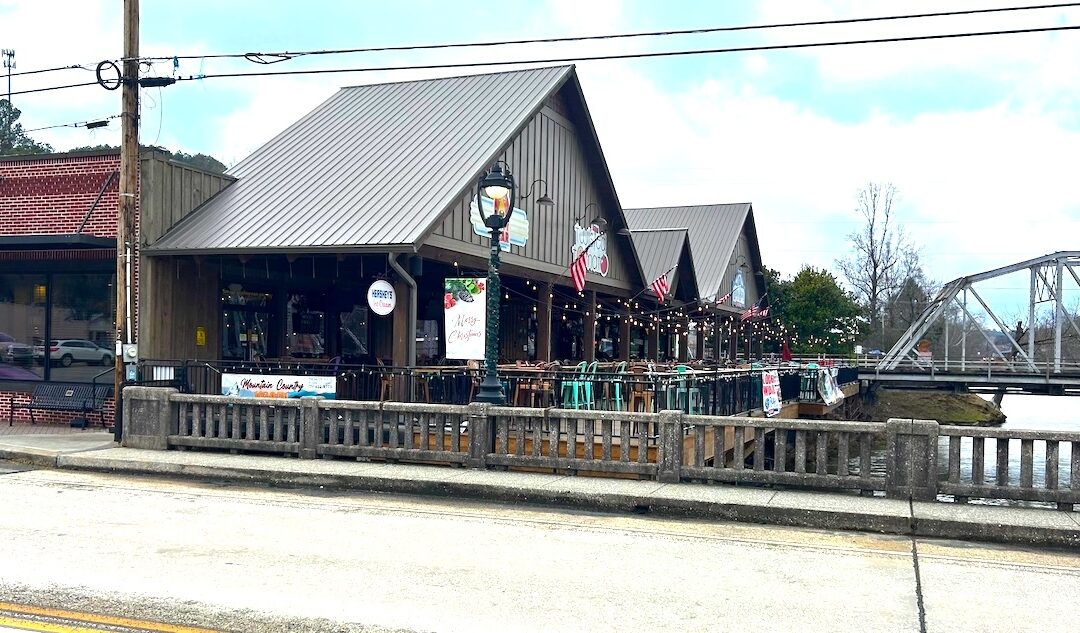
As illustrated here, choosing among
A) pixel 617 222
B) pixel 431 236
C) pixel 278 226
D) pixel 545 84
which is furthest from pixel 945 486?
pixel 617 222

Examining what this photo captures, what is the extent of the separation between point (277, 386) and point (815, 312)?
4490cm

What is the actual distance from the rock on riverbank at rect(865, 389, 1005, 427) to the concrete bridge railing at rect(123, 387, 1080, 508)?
3678 cm

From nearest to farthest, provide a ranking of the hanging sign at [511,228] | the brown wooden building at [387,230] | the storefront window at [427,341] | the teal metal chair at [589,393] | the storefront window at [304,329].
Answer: the teal metal chair at [589,393], the brown wooden building at [387,230], the hanging sign at [511,228], the storefront window at [304,329], the storefront window at [427,341]

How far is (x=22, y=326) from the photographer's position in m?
19.5

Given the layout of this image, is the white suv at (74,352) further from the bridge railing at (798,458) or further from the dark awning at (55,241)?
the bridge railing at (798,458)

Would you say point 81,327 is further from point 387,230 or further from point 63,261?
point 387,230

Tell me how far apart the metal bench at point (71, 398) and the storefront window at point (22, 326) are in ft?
1.79

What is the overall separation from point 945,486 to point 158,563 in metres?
8.36

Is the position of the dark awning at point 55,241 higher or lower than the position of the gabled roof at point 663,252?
lower

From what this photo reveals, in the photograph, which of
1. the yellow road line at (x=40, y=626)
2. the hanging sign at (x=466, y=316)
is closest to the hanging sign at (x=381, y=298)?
the hanging sign at (x=466, y=316)

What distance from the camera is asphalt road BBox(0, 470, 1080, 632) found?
656cm

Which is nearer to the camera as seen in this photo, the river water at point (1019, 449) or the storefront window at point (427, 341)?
the river water at point (1019, 449)

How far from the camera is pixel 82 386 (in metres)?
18.6

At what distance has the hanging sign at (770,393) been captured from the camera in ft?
66.2
